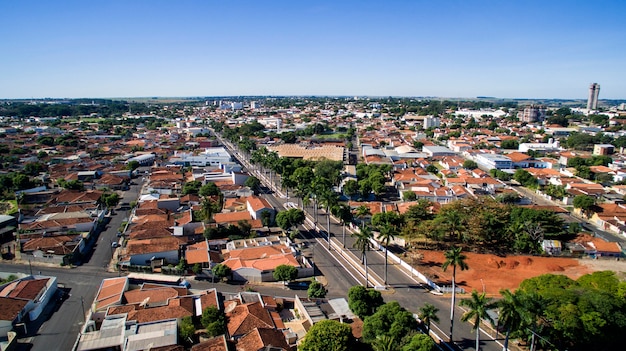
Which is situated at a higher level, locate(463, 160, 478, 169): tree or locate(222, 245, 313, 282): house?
locate(463, 160, 478, 169): tree

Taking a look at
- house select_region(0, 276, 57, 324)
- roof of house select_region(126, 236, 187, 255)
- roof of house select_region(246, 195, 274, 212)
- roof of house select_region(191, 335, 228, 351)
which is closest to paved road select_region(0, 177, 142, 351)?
house select_region(0, 276, 57, 324)

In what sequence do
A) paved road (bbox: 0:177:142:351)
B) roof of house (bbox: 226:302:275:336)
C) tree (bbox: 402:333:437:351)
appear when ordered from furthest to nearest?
1. paved road (bbox: 0:177:142:351)
2. roof of house (bbox: 226:302:275:336)
3. tree (bbox: 402:333:437:351)

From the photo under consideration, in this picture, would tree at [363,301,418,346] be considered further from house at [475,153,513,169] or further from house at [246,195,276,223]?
house at [475,153,513,169]

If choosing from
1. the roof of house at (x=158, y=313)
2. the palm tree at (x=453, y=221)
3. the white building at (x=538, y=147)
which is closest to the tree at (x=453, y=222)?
the palm tree at (x=453, y=221)

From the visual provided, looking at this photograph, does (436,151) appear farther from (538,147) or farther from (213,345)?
(213,345)

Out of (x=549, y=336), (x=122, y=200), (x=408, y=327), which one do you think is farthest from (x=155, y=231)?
(x=549, y=336)

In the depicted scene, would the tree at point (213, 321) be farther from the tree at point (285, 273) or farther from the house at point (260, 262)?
the house at point (260, 262)
